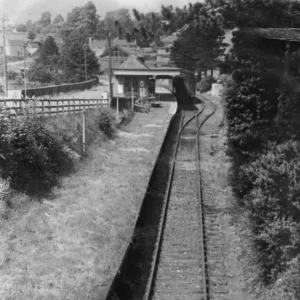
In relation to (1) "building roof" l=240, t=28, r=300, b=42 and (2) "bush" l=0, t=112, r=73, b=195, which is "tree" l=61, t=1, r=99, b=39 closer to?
(2) "bush" l=0, t=112, r=73, b=195

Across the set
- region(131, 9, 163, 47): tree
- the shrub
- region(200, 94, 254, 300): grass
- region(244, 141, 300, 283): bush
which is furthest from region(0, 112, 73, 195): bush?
region(131, 9, 163, 47): tree

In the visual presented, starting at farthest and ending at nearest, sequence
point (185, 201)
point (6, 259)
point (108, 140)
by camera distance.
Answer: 1. point (108, 140)
2. point (185, 201)
3. point (6, 259)

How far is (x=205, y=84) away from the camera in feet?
186

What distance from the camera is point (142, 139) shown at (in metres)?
26.2

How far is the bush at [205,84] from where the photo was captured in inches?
2109

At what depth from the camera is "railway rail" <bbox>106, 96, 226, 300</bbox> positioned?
9836 mm

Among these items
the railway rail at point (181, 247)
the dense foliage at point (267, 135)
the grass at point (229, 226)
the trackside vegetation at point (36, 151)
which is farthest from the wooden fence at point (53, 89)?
the dense foliage at point (267, 135)

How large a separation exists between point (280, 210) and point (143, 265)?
3.66 meters

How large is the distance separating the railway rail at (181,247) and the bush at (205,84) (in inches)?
1380

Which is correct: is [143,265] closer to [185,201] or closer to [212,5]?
[185,201]

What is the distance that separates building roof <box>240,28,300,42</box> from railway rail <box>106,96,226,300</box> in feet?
17.7

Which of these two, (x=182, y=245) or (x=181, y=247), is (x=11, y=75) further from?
(x=181, y=247)

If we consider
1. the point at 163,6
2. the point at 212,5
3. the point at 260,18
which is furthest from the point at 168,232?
the point at 163,6

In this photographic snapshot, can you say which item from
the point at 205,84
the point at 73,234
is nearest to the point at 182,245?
the point at 73,234
